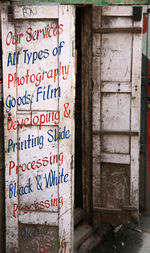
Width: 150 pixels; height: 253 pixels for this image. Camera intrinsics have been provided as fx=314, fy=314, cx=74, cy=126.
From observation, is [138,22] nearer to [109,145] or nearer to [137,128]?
[137,128]

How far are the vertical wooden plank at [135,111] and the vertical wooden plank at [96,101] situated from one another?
43cm

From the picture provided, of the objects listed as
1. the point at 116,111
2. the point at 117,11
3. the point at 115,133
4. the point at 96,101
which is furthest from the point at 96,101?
the point at 117,11

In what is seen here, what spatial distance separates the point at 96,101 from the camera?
13.3ft

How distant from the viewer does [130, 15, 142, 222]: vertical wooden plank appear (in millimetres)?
3881

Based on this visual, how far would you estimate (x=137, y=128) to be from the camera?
158 inches

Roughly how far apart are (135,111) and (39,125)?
4.65 feet

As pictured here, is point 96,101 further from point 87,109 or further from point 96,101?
point 87,109

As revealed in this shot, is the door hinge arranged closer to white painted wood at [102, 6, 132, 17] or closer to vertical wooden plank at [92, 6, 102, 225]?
white painted wood at [102, 6, 132, 17]

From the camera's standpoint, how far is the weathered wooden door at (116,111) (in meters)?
3.87

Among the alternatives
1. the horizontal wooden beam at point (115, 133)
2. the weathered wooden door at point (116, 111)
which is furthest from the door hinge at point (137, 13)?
the horizontal wooden beam at point (115, 133)

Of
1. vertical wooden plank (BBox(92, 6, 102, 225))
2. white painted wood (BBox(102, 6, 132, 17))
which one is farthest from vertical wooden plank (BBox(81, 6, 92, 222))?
white painted wood (BBox(102, 6, 132, 17))

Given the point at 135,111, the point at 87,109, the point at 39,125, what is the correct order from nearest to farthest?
the point at 39,125 < the point at 135,111 < the point at 87,109

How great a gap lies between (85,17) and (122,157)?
1.85m

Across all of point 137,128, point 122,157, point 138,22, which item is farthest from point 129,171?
point 138,22
